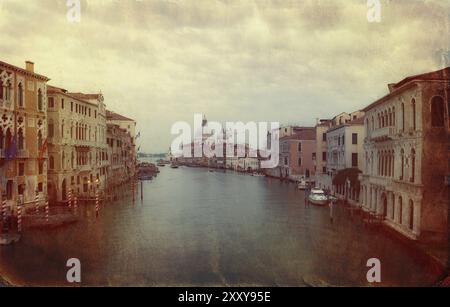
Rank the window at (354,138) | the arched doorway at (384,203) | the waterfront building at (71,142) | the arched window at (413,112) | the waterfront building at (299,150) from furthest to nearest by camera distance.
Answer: the waterfront building at (299,150) < the waterfront building at (71,142) < the window at (354,138) < the arched doorway at (384,203) < the arched window at (413,112)

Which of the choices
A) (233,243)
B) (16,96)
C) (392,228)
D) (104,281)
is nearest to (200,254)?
(233,243)

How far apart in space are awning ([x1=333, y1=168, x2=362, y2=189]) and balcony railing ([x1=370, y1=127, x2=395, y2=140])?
182 centimetres

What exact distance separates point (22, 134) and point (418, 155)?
598 inches

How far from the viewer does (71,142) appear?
16406 millimetres

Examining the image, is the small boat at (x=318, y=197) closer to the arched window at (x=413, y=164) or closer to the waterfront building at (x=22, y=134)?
the arched window at (x=413, y=164)

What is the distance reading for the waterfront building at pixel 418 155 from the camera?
10664 mm

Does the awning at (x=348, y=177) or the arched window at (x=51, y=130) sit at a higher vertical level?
the arched window at (x=51, y=130)

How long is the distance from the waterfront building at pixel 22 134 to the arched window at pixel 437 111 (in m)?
13.8

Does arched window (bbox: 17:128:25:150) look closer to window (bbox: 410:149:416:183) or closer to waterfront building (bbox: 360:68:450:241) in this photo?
waterfront building (bbox: 360:68:450:241)

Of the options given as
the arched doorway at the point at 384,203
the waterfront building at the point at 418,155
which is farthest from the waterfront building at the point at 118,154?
the waterfront building at the point at 418,155

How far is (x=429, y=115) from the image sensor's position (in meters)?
10.7

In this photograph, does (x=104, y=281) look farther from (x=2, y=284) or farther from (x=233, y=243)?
(x=233, y=243)

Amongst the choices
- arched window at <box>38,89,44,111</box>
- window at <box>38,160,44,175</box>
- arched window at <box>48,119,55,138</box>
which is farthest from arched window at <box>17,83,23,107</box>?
window at <box>38,160,44,175</box>

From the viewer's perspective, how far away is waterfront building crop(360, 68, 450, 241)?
1066 cm
